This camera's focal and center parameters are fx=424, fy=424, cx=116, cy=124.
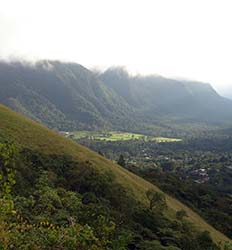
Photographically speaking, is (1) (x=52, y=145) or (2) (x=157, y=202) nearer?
(2) (x=157, y=202)

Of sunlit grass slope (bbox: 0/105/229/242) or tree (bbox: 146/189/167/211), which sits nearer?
tree (bbox: 146/189/167/211)

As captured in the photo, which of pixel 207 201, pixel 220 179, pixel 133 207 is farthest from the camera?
pixel 220 179

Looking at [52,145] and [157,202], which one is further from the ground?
[52,145]

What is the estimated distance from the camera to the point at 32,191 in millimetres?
43188

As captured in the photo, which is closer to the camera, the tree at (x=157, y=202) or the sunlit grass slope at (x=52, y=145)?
the tree at (x=157, y=202)


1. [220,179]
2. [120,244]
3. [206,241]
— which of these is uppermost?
[120,244]

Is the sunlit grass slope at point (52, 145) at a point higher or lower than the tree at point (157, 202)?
higher

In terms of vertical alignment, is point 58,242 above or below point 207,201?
above

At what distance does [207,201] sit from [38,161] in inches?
1890

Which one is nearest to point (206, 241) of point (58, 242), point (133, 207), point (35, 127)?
point (133, 207)

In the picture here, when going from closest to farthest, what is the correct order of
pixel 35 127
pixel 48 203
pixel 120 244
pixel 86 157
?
pixel 120 244 → pixel 48 203 → pixel 86 157 → pixel 35 127

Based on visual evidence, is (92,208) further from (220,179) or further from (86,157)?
(220,179)

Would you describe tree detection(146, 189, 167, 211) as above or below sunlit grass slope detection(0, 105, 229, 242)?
below

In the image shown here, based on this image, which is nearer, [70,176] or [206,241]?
[206,241]
